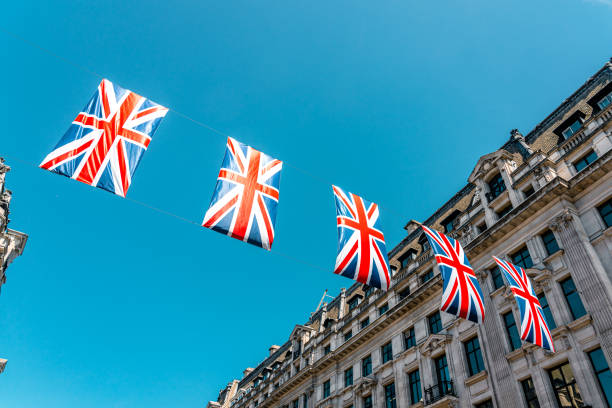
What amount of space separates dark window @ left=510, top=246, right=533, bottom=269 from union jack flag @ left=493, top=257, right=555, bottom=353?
7.97m

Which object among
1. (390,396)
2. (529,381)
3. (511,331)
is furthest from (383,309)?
(529,381)

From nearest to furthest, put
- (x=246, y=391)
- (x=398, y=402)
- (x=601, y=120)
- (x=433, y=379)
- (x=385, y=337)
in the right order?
(x=601, y=120) → (x=433, y=379) → (x=398, y=402) → (x=385, y=337) → (x=246, y=391)

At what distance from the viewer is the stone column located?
20531 millimetres

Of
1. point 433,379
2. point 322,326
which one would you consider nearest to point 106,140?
point 433,379

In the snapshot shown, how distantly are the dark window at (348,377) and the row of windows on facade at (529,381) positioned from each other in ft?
8.28

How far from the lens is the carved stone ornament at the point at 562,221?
24.7 m

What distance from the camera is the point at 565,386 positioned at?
2091cm

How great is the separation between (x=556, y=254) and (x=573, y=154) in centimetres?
730

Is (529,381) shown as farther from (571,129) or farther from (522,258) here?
(571,129)

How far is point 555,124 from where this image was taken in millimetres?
31859

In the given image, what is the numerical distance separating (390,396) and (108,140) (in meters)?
27.5

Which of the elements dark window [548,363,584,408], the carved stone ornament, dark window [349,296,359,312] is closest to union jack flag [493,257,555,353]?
dark window [548,363,584,408]

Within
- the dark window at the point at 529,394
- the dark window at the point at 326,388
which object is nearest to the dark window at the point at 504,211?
the dark window at the point at 529,394

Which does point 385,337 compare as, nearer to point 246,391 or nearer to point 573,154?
point 573,154
